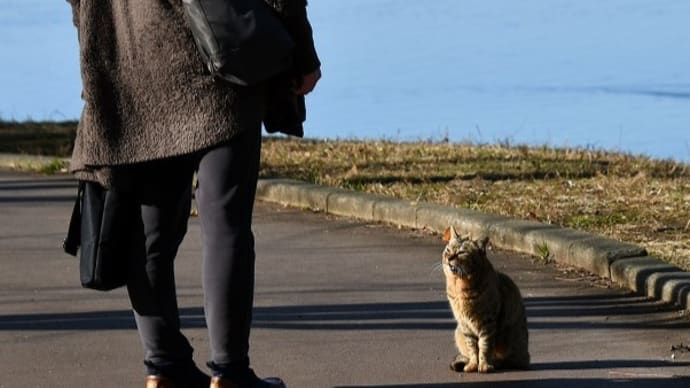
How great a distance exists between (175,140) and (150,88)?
0.18 metres

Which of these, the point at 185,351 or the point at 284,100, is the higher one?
the point at 284,100

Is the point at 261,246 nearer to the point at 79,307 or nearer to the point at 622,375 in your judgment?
the point at 79,307

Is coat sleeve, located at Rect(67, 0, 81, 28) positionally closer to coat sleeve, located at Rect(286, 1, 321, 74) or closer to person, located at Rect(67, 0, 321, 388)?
person, located at Rect(67, 0, 321, 388)

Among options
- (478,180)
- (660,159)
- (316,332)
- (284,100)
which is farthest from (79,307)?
(660,159)

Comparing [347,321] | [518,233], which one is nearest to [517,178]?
[518,233]

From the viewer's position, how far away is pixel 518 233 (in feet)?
27.2

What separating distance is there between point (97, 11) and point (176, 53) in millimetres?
295

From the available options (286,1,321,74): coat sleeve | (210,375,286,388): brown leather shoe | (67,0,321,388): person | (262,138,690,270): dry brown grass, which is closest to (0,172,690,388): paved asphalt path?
(210,375,286,388): brown leather shoe

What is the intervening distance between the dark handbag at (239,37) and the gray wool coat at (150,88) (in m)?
0.09

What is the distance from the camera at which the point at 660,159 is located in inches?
456

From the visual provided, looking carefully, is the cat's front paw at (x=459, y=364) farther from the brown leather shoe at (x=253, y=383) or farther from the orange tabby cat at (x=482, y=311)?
the brown leather shoe at (x=253, y=383)

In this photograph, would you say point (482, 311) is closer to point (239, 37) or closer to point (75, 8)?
point (239, 37)

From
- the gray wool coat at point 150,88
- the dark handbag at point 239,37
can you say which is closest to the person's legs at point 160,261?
the gray wool coat at point 150,88

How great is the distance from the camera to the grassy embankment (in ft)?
28.7
